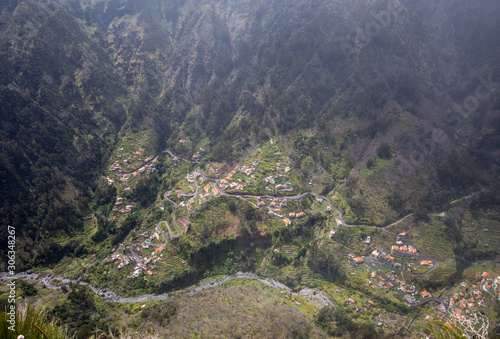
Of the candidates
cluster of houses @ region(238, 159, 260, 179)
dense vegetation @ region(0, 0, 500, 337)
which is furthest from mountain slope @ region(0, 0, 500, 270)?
cluster of houses @ region(238, 159, 260, 179)

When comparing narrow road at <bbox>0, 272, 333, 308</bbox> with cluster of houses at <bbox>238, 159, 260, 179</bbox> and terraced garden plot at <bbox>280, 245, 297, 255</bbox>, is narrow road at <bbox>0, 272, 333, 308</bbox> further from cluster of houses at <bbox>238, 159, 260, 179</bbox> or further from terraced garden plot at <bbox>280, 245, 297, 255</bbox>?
cluster of houses at <bbox>238, 159, 260, 179</bbox>

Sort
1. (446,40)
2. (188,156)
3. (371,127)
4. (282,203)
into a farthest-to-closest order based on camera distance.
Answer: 1. (446,40)
2. (188,156)
3. (371,127)
4. (282,203)

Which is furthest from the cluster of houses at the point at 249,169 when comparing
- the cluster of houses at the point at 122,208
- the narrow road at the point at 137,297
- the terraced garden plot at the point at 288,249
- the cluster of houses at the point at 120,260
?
the cluster of houses at the point at 120,260

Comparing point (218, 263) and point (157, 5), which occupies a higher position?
point (157, 5)

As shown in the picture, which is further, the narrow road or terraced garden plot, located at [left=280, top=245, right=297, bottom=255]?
terraced garden plot, located at [left=280, top=245, right=297, bottom=255]

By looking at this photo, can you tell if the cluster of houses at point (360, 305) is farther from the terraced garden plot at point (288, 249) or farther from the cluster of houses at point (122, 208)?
→ the cluster of houses at point (122, 208)

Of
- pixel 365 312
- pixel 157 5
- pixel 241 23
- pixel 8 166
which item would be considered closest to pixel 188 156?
pixel 8 166

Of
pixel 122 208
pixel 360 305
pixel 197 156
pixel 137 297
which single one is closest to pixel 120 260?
pixel 137 297

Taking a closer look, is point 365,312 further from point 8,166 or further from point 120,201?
point 8,166

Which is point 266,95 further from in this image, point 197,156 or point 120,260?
point 120,260

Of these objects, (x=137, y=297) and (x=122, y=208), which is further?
(x=122, y=208)

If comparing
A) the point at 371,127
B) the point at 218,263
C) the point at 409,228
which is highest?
the point at 371,127
